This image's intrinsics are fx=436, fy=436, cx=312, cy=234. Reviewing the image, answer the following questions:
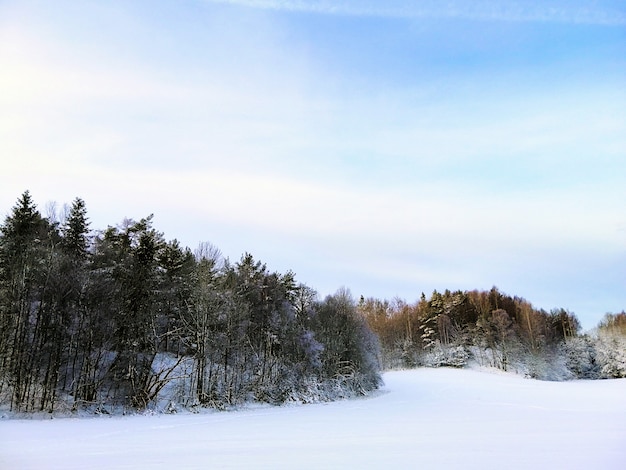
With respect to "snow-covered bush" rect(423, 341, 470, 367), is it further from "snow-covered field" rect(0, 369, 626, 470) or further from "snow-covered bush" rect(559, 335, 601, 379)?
"snow-covered field" rect(0, 369, 626, 470)

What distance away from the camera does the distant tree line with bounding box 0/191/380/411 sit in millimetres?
21141

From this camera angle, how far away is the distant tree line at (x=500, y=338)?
64188 millimetres

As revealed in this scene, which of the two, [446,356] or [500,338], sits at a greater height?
[500,338]

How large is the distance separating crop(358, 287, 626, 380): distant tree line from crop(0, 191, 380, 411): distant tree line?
125 feet

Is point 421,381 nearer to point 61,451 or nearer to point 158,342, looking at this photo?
point 158,342

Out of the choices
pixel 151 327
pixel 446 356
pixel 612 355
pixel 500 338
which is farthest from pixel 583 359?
pixel 151 327

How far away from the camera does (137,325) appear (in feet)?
78.6

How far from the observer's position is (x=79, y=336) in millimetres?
22422

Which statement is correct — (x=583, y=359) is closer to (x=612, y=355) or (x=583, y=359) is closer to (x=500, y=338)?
(x=612, y=355)

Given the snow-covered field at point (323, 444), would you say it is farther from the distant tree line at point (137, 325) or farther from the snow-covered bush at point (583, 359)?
the snow-covered bush at point (583, 359)

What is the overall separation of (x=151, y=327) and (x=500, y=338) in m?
56.5

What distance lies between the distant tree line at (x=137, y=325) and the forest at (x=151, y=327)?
0.07 meters

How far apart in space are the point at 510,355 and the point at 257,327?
48.0m

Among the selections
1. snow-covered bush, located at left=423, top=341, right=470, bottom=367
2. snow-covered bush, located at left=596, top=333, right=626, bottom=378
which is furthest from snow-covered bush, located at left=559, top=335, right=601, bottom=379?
snow-covered bush, located at left=423, top=341, right=470, bottom=367
